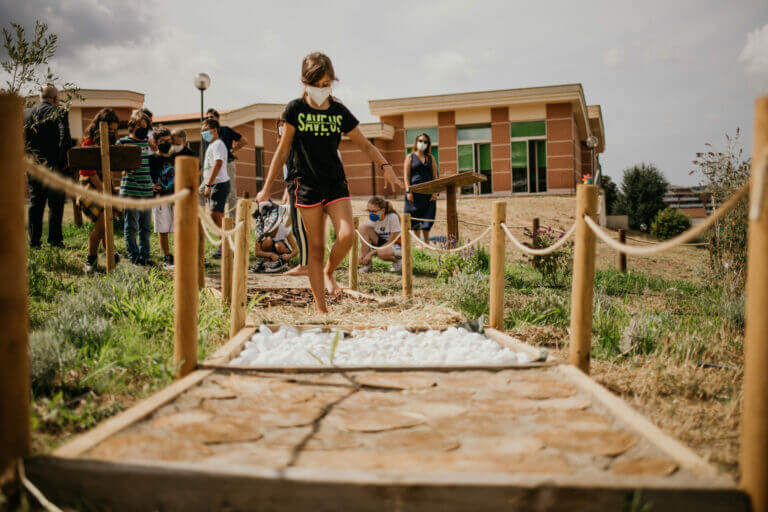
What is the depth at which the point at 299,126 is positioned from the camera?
4.58m

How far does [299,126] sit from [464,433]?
3.13 m

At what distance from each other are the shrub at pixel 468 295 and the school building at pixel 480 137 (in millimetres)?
18108

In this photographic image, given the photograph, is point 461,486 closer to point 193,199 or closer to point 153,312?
point 193,199

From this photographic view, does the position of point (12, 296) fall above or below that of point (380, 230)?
below

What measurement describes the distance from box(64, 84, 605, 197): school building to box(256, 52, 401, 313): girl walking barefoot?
18504mm

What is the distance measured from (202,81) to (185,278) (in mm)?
14147

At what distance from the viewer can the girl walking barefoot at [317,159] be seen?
14.9 feet

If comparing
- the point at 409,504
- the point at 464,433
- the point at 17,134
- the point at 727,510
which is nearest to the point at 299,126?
the point at 17,134

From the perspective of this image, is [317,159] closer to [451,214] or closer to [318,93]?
[318,93]

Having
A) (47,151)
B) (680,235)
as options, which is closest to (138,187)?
(47,151)

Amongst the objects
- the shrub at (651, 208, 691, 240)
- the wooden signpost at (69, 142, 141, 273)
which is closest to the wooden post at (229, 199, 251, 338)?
the wooden signpost at (69, 142, 141, 273)

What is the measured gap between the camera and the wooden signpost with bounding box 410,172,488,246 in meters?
7.48

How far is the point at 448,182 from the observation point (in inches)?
303

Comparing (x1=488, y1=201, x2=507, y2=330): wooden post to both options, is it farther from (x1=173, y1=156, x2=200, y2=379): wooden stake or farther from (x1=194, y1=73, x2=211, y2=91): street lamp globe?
(x1=194, y1=73, x2=211, y2=91): street lamp globe
